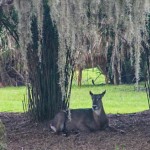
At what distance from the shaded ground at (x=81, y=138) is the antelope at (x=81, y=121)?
0.69ft

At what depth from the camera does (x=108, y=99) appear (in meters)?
18.6

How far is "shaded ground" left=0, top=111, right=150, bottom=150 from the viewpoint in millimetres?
8594

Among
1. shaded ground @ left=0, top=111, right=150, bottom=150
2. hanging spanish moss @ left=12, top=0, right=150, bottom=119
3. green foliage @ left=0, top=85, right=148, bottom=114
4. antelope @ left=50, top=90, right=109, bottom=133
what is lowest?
green foliage @ left=0, top=85, right=148, bottom=114

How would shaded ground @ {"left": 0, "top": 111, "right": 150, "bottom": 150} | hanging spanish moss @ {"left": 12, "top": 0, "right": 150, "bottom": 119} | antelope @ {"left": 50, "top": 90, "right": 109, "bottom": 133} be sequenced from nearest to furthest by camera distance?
1. hanging spanish moss @ {"left": 12, "top": 0, "right": 150, "bottom": 119}
2. shaded ground @ {"left": 0, "top": 111, "right": 150, "bottom": 150}
3. antelope @ {"left": 50, "top": 90, "right": 109, "bottom": 133}

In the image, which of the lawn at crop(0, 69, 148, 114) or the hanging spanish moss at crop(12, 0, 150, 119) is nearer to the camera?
the hanging spanish moss at crop(12, 0, 150, 119)

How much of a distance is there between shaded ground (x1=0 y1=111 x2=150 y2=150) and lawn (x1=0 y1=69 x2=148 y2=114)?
438 cm

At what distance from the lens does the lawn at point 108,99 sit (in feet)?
53.8

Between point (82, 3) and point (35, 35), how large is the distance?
5.98 feet

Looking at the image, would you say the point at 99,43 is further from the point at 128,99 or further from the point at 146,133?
the point at 128,99

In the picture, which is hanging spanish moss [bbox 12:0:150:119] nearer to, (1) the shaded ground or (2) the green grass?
(1) the shaded ground

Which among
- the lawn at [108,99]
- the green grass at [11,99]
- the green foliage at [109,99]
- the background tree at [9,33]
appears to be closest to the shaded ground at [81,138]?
the background tree at [9,33]

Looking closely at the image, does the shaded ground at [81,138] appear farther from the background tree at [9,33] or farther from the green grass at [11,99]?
the green grass at [11,99]

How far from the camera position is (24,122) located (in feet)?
35.9

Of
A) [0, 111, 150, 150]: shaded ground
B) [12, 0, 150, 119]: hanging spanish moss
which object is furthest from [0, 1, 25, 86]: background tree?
[0, 111, 150, 150]: shaded ground
